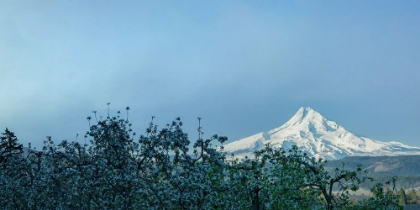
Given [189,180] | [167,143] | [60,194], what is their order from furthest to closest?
[60,194]
[167,143]
[189,180]

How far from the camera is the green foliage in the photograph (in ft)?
45.8

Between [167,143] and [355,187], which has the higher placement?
[167,143]

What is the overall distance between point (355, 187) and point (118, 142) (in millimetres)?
9272

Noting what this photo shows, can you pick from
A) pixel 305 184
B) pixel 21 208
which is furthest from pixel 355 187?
pixel 21 208

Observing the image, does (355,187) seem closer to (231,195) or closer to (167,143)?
(231,195)

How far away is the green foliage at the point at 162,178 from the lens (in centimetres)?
1395

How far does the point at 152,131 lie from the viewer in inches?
591

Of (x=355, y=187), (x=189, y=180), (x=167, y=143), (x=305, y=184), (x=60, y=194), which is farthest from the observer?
(x=305, y=184)

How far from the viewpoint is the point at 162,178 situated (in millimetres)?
15172

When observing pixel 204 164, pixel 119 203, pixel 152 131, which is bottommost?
pixel 119 203

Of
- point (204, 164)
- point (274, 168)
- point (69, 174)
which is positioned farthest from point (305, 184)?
point (69, 174)

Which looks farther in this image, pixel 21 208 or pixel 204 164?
pixel 21 208

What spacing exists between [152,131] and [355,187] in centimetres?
834

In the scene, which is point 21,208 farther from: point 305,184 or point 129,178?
point 305,184
